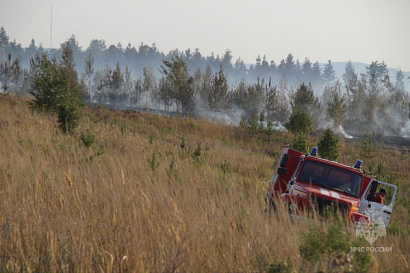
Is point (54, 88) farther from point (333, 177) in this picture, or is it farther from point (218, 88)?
point (218, 88)

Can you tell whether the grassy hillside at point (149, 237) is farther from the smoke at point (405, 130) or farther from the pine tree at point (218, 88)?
the smoke at point (405, 130)

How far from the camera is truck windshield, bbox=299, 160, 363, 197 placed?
296 inches

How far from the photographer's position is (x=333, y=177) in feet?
25.0

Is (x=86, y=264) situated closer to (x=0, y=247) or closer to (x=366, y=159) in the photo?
(x=0, y=247)

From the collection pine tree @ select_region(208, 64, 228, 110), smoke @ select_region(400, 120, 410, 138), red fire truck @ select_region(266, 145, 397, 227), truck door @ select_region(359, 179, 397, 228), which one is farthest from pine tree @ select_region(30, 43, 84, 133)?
smoke @ select_region(400, 120, 410, 138)

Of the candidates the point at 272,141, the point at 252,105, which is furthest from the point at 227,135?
the point at 252,105

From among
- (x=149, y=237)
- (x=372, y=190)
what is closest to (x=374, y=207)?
(x=372, y=190)

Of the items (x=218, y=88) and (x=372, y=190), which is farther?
(x=218, y=88)

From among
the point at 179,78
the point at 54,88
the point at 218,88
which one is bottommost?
the point at 54,88

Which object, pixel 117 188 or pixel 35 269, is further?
pixel 117 188

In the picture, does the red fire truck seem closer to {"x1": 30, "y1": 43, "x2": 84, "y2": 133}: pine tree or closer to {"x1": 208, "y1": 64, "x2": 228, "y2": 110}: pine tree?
{"x1": 30, "y1": 43, "x2": 84, "y2": 133}: pine tree

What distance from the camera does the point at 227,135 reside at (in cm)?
2341

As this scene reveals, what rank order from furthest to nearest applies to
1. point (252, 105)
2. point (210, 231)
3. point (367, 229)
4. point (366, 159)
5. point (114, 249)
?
point (252, 105)
point (366, 159)
point (367, 229)
point (210, 231)
point (114, 249)

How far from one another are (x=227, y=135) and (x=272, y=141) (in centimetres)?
291
